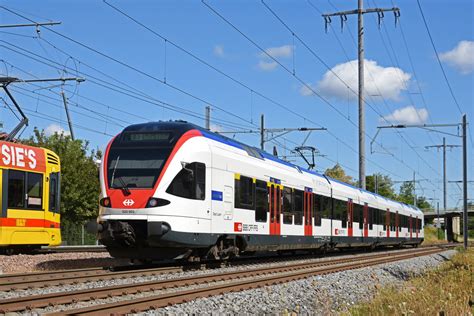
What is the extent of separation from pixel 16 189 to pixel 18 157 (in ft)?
3.10

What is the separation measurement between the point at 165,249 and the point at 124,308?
6.36 m

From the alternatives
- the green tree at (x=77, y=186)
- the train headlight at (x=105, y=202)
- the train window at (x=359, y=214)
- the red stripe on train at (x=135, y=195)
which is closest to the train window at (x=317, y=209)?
the train window at (x=359, y=214)

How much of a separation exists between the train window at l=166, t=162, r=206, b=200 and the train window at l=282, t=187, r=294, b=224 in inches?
231

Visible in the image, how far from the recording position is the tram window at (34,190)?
65.1 ft

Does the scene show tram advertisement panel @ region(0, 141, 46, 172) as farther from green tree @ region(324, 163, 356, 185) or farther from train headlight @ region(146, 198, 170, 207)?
green tree @ region(324, 163, 356, 185)

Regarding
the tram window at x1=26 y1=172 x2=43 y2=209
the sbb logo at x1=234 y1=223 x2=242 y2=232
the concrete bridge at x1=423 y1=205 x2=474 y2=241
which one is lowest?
the concrete bridge at x1=423 y1=205 x2=474 y2=241

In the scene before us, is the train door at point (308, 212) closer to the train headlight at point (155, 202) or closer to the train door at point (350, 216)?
the train door at point (350, 216)

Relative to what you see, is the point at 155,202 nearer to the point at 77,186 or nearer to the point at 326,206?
the point at 326,206

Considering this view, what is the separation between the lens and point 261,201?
1958 cm

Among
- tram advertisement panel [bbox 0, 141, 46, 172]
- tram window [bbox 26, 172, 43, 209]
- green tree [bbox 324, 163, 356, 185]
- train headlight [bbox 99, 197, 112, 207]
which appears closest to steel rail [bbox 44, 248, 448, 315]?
train headlight [bbox 99, 197, 112, 207]

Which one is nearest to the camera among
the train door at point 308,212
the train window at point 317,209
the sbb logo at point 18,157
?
the sbb logo at point 18,157

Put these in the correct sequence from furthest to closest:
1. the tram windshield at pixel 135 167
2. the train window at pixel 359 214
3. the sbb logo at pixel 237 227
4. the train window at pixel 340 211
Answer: the train window at pixel 359 214
the train window at pixel 340 211
the sbb logo at pixel 237 227
the tram windshield at pixel 135 167

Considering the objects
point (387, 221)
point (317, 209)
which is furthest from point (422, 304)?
point (387, 221)

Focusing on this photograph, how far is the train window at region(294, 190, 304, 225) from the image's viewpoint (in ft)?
74.6
